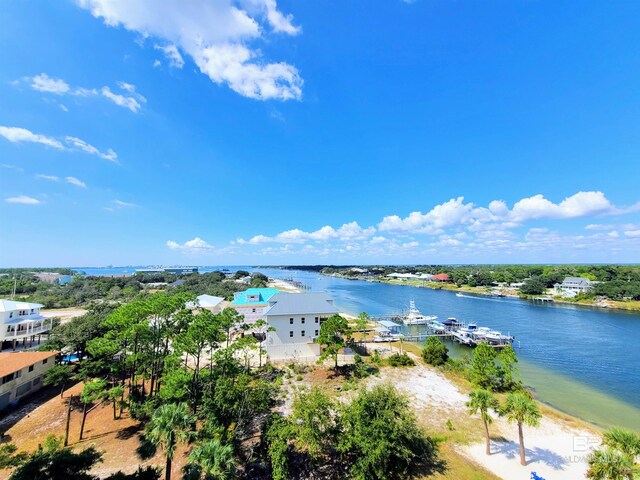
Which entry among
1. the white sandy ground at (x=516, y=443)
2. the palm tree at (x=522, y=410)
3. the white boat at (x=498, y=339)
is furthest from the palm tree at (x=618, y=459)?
the white boat at (x=498, y=339)

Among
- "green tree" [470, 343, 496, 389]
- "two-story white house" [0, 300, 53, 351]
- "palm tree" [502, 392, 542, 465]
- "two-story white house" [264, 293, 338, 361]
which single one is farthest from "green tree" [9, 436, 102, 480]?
"two-story white house" [0, 300, 53, 351]

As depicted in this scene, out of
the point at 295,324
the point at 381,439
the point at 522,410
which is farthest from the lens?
the point at 295,324

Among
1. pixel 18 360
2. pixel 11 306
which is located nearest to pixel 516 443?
pixel 18 360

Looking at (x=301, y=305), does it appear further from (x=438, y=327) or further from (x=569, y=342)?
(x=569, y=342)

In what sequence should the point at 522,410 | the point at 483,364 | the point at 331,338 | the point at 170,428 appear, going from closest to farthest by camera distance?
the point at 170,428 < the point at 522,410 < the point at 483,364 < the point at 331,338

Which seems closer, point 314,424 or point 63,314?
point 314,424

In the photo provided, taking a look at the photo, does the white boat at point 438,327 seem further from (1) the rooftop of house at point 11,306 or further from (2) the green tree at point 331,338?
(1) the rooftop of house at point 11,306

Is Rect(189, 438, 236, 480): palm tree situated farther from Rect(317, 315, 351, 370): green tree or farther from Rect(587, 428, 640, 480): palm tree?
Rect(317, 315, 351, 370): green tree
